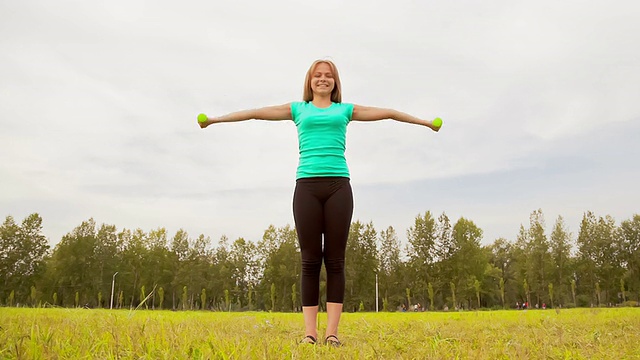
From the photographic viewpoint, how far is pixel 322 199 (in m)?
4.22

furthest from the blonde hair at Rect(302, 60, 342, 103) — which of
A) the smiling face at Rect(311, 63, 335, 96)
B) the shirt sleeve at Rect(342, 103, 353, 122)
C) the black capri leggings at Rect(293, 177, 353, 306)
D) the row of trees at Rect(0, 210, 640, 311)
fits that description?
the row of trees at Rect(0, 210, 640, 311)

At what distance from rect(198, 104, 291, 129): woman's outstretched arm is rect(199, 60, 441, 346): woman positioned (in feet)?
0.33

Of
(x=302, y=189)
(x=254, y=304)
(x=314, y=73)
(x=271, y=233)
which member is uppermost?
(x=271, y=233)

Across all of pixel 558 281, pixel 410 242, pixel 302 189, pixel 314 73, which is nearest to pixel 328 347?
pixel 302 189

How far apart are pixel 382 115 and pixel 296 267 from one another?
4587cm

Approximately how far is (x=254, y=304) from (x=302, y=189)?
49194 mm

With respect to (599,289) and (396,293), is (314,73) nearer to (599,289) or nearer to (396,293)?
(396,293)

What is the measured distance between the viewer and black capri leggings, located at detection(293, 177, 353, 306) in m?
4.18

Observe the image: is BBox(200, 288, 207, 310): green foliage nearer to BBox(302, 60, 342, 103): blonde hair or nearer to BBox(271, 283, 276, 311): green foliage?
BBox(271, 283, 276, 311): green foliage

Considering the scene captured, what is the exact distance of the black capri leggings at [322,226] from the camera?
4.18m

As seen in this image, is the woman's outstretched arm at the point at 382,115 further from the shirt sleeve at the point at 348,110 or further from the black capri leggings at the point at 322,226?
the black capri leggings at the point at 322,226

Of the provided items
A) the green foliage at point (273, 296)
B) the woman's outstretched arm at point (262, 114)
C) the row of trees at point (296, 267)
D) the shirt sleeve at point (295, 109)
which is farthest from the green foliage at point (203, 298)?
the shirt sleeve at point (295, 109)

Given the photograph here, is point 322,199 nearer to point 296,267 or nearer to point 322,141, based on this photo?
point 322,141

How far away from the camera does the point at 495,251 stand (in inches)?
2670
